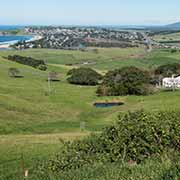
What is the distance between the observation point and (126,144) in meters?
20.8

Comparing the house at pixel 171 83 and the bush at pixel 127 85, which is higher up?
the bush at pixel 127 85

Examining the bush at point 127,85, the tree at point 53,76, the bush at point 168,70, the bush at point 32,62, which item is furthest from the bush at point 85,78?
the bush at point 32,62

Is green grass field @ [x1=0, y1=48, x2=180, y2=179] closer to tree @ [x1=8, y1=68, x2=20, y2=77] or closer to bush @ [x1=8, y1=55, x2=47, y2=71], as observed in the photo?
tree @ [x1=8, y1=68, x2=20, y2=77]

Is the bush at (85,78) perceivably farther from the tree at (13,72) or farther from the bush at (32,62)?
the bush at (32,62)

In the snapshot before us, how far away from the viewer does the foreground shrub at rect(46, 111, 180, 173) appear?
2000cm

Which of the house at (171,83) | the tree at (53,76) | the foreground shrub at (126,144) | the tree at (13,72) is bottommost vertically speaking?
the tree at (53,76)

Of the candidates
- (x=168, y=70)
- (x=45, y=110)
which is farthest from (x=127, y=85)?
(x=168, y=70)

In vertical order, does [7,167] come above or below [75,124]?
above

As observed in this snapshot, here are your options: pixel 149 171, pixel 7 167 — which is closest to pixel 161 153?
pixel 149 171

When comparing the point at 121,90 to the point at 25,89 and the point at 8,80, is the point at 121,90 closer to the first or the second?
the point at 25,89

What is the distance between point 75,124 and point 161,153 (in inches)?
1229

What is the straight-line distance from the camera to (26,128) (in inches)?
1857

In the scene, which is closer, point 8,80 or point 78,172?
point 78,172

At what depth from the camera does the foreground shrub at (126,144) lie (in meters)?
20.0
